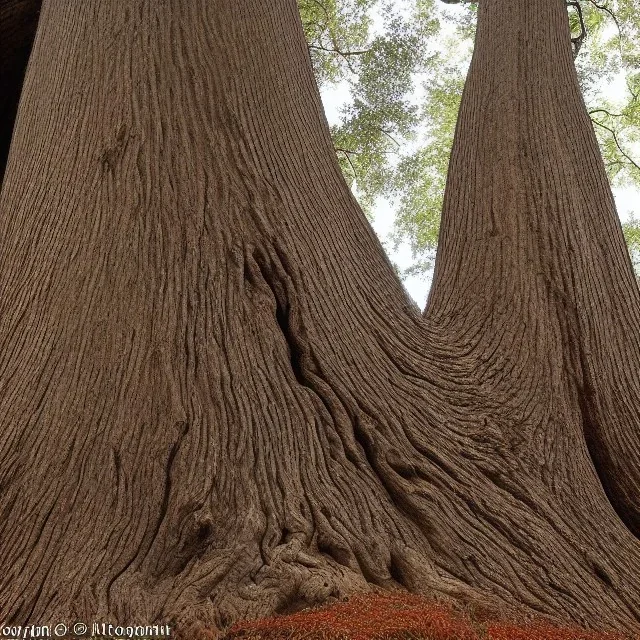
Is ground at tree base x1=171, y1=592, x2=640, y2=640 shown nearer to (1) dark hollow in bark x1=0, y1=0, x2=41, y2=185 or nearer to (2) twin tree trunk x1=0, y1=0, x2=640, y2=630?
(2) twin tree trunk x1=0, y1=0, x2=640, y2=630

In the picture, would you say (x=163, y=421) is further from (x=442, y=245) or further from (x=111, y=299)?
(x=442, y=245)

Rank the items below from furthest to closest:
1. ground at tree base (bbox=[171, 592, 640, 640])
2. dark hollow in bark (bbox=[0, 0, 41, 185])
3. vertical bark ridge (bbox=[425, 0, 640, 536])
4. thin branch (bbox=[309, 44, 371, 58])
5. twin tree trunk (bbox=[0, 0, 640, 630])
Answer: thin branch (bbox=[309, 44, 371, 58]) < dark hollow in bark (bbox=[0, 0, 41, 185]) < vertical bark ridge (bbox=[425, 0, 640, 536]) < twin tree trunk (bbox=[0, 0, 640, 630]) < ground at tree base (bbox=[171, 592, 640, 640])

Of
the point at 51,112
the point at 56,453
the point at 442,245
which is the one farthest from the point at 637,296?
the point at 51,112

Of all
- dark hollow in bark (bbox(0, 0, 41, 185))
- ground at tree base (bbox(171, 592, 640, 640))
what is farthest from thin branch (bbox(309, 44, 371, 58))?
ground at tree base (bbox(171, 592, 640, 640))

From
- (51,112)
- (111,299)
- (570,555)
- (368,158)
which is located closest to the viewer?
(570,555)

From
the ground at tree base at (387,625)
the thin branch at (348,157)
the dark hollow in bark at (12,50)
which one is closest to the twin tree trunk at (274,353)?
the ground at tree base at (387,625)

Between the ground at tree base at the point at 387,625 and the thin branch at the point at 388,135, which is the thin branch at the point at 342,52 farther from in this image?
the ground at tree base at the point at 387,625

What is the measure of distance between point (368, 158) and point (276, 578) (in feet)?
27.8

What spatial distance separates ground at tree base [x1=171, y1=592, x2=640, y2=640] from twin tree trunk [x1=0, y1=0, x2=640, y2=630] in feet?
0.38

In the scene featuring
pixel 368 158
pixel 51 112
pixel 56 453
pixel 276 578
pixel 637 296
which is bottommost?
pixel 276 578

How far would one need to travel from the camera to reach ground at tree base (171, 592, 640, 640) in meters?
1.74

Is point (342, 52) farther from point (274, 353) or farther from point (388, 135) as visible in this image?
point (274, 353)

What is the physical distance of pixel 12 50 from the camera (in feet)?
18.6

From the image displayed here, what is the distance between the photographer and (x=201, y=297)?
2818mm
